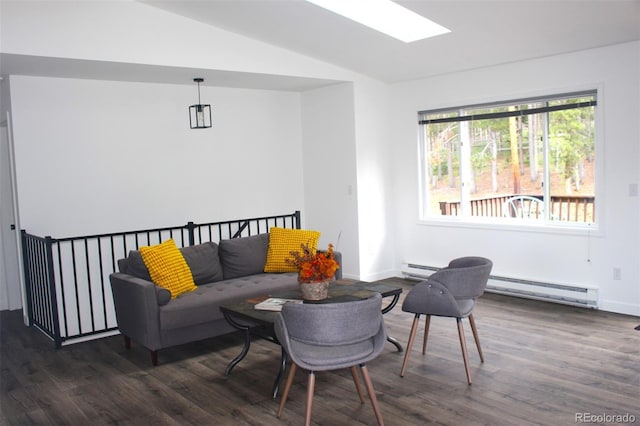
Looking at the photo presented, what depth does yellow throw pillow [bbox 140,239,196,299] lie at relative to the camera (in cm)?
467

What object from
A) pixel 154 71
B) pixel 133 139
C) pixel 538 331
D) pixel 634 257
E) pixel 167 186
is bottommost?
pixel 538 331

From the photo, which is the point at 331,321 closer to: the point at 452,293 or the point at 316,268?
the point at 316,268

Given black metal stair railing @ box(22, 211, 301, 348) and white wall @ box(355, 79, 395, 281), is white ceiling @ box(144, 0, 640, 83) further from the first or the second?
black metal stair railing @ box(22, 211, 301, 348)

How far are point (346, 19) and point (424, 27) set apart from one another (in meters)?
0.84

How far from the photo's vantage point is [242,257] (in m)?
5.50

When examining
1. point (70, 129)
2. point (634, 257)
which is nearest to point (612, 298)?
point (634, 257)

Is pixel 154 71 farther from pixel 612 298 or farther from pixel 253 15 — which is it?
pixel 612 298

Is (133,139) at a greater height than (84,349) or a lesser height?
greater

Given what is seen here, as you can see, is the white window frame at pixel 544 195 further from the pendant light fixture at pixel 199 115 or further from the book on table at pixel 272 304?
the book on table at pixel 272 304

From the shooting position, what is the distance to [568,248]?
224 inches

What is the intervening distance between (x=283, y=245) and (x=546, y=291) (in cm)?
269

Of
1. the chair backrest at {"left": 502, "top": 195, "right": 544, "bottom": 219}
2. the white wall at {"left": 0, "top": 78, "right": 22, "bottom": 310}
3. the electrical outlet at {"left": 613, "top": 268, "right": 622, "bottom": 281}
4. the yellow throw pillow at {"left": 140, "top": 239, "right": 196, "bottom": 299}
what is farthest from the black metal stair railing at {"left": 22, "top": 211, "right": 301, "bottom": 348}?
the electrical outlet at {"left": 613, "top": 268, "right": 622, "bottom": 281}

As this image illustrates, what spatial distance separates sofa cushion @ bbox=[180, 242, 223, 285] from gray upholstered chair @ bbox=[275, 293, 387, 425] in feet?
6.80

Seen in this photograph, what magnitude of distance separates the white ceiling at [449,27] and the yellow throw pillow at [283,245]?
1958 mm
